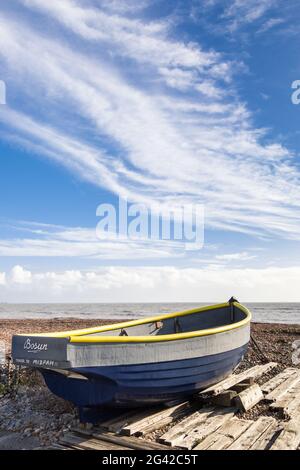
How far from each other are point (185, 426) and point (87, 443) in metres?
1.64

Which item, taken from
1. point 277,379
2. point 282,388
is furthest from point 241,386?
point 277,379

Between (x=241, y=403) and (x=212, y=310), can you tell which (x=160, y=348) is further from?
(x=212, y=310)

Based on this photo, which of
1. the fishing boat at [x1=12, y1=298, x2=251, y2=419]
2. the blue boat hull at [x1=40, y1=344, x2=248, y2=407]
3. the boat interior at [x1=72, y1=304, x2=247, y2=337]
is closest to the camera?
the fishing boat at [x1=12, y1=298, x2=251, y2=419]

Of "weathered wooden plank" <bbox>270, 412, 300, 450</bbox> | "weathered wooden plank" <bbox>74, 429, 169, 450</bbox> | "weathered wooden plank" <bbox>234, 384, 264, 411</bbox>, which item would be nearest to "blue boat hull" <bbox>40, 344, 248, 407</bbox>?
"weathered wooden plank" <bbox>74, 429, 169, 450</bbox>

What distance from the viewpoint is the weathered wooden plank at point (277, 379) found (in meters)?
8.85

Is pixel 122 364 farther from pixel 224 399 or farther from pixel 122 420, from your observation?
pixel 224 399

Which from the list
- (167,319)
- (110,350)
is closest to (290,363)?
(167,319)

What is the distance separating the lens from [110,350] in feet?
21.1

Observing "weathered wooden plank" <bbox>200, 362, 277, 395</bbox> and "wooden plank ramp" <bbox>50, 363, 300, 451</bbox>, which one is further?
"weathered wooden plank" <bbox>200, 362, 277, 395</bbox>

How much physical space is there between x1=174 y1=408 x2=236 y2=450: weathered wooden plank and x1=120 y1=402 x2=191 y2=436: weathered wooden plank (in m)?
0.57

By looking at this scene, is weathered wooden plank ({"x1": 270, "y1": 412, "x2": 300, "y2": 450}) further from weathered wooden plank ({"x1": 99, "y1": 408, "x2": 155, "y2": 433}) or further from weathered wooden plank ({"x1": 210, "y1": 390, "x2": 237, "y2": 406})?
weathered wooden plank ({"x1": 99, "y1": 408, "x2": 155, "y2": 433})

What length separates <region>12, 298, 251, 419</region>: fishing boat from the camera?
6.28 meters

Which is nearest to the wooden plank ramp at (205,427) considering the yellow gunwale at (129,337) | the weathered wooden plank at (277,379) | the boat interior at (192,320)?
the weathered wooden plank at (277,379)
